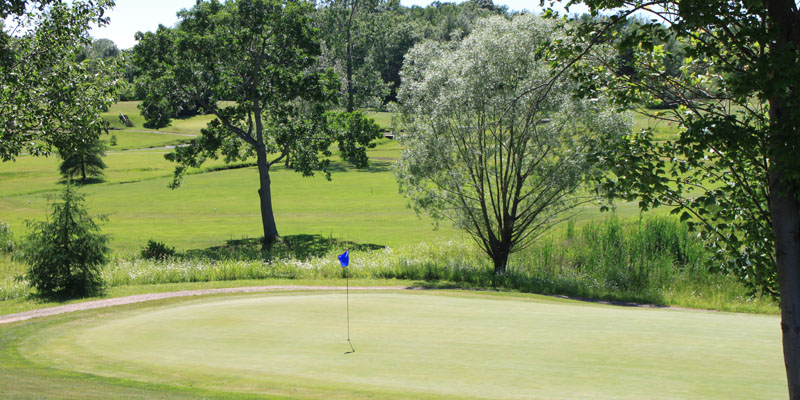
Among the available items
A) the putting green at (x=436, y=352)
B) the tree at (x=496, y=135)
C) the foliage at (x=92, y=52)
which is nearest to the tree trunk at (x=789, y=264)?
the putting green at (x=436, y=352)

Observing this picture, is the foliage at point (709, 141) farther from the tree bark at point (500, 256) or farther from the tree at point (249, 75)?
Result: the tree at point (249, 75)

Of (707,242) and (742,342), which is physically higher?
(707,242)

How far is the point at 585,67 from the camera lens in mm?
7992

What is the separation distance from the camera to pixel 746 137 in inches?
243

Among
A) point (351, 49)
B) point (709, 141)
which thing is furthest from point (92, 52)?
point (709, 141)

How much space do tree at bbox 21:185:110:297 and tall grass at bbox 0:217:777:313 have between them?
5.04 feet

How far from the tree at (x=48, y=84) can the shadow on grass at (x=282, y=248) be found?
10.8 metres

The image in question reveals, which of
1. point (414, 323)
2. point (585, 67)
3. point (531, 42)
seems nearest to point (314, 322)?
point (414, 323)

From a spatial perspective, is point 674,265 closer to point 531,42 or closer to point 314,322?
point 531,42

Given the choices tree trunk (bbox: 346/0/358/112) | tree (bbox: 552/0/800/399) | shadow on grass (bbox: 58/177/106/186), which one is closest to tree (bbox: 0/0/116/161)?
tree (bbox: 552/0/800/399)

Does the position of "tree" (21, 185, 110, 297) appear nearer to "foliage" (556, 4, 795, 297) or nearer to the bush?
the bush

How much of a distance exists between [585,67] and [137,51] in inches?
1097

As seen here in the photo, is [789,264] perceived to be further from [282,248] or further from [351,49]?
[351,49]

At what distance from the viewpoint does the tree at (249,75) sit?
30.8 m
